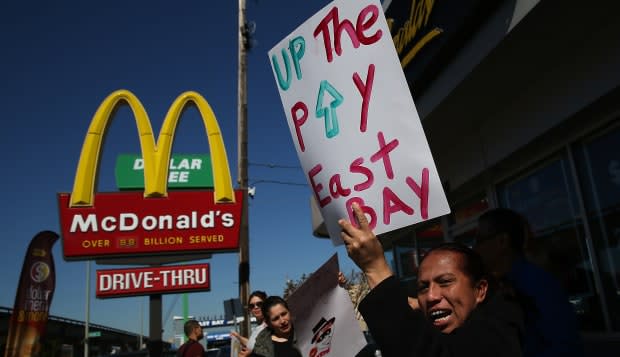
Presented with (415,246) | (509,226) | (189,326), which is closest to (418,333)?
(509,226)

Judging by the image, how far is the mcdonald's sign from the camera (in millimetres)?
8625

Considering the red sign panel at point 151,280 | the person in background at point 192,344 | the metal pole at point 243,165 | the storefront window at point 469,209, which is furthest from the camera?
the red sign panel at point 151,280

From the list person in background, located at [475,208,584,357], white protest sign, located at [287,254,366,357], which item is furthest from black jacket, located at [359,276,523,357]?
white protest sign, located at [287,254,366,357]

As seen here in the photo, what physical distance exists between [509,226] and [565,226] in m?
3.39

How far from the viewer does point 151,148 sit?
28.7ft

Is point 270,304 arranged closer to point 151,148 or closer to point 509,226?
point 509,226

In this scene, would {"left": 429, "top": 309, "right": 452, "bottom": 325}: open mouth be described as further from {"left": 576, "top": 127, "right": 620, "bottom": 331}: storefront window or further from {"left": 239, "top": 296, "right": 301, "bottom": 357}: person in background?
{"left": 576, "top": 127, "right": 620, "bottom": 331}: storefront window

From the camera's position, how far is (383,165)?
1487 mm

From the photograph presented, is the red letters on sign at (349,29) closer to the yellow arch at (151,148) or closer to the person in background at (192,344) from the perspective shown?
the person in background at (192,344)

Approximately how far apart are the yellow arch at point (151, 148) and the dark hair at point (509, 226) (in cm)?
779

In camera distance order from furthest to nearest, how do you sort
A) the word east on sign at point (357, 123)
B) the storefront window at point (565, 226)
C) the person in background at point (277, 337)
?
the storefront window at point (565, 226) < the person in background at point (277, 337) < the word east on sign at point (357, 123)

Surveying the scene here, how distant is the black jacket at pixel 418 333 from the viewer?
103cm

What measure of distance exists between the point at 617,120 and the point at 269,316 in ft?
10.5

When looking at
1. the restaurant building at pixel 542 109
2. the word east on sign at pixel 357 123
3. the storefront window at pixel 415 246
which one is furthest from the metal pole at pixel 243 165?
the word east on sign at pixel 357 123
